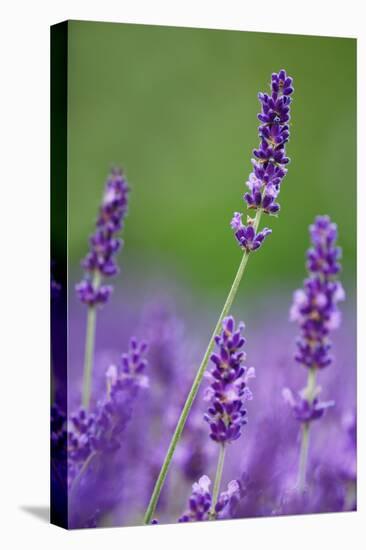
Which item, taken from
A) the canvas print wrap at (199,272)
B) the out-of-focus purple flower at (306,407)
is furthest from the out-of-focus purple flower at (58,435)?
the out-of-focus purple flower at (306,407)

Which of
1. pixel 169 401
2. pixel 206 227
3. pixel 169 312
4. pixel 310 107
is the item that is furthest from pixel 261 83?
pixel 169 401

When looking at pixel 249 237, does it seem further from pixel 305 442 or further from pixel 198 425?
pixel 305 442

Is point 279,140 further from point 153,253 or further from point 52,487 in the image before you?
point 52,487

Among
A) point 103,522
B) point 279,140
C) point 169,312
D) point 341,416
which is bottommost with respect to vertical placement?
point 103,522

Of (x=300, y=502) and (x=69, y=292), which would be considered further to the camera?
(x=300, y=502)

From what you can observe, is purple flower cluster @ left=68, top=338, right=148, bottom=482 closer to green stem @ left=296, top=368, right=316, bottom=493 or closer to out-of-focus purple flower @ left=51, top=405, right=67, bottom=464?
out-of-focus purple flower @ left=51, top=405, right=67, bottom=464

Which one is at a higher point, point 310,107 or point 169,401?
point 310,107

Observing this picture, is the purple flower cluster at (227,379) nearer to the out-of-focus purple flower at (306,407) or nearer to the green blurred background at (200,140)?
the out-of-focus purple flower at (306,407)
